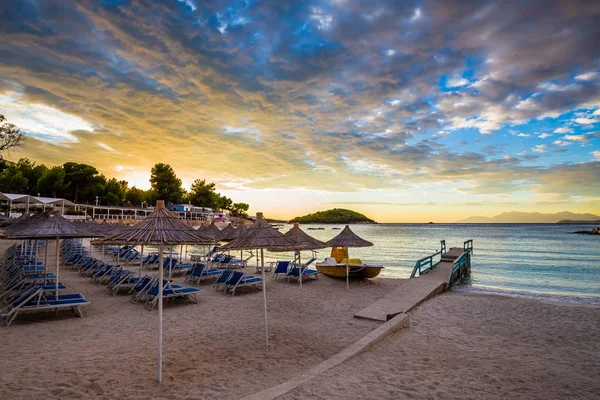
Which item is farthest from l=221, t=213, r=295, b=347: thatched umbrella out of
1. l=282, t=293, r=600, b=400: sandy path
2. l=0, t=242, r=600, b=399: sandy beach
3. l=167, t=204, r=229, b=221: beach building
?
l=167, t=204, r=229, b=221: beach building

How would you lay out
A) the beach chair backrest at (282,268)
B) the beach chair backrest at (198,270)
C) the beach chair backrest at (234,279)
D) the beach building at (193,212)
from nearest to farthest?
the beach chair backrest at (234,279)
the beach chair backrest at (198,270)
the beach chair backrest at (282,268)
the beach building at (193,212)

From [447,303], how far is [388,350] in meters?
5.47

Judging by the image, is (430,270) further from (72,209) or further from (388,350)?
(72,209)

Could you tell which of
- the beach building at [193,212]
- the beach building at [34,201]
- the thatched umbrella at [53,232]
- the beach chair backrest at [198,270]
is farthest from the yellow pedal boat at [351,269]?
the beach building at [193,212]

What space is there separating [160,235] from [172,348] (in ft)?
8.49

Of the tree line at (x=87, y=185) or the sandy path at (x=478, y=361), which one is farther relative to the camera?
the tree line at (x=87, y=185)

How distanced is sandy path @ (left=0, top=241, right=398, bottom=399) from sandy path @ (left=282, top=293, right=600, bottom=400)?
3.04 feet

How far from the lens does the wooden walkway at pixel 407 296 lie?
812cm

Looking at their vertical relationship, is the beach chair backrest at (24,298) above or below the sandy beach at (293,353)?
above

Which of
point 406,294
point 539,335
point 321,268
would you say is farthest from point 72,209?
point 539,335

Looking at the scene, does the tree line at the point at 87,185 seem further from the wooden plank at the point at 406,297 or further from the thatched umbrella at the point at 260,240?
the wooden plank at the point at 406,297

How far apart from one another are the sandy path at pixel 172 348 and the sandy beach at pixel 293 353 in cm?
2

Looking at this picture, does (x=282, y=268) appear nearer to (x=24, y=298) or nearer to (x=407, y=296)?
(x=407, y=296)

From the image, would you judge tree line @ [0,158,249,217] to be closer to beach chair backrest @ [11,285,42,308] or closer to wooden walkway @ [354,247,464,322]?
beach chair backrest @ [11,285,42,308]
